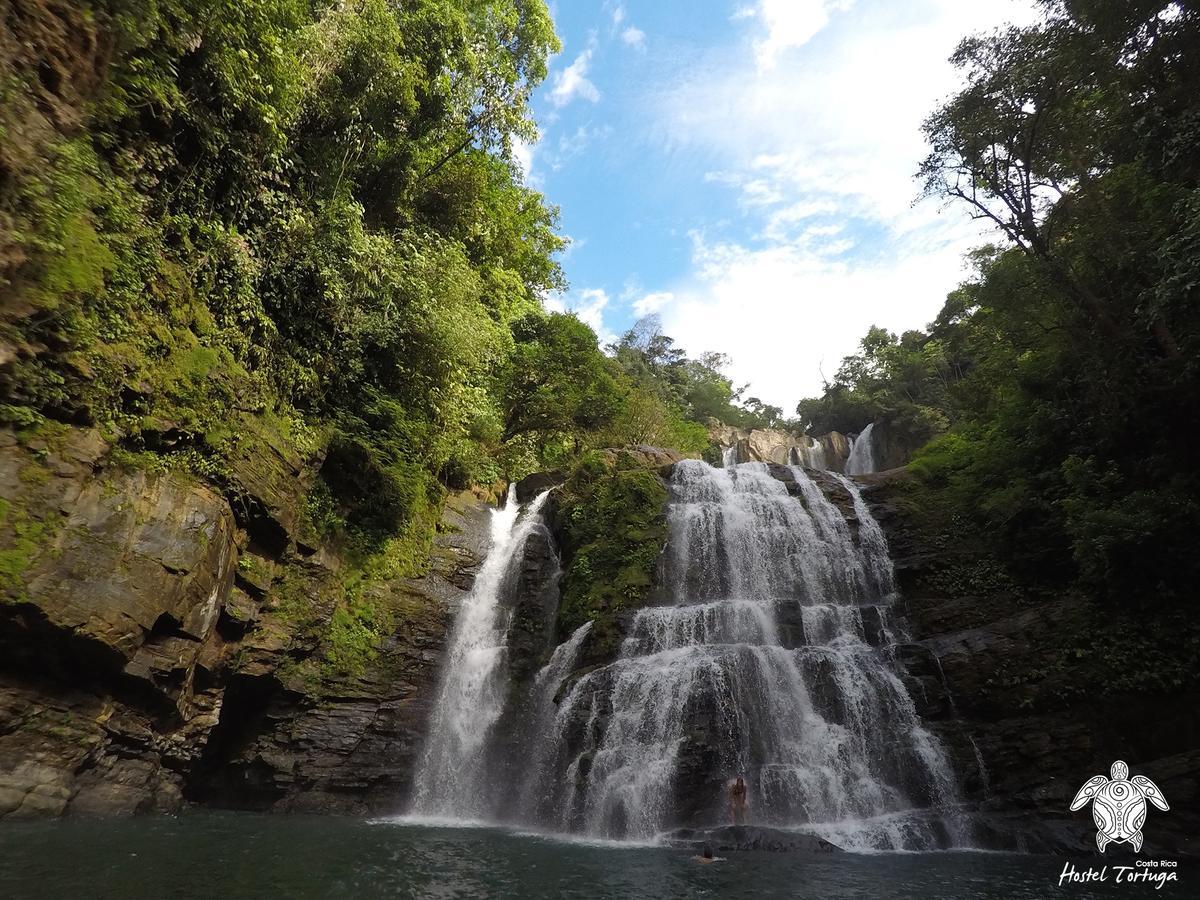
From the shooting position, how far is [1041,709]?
10.7 meters

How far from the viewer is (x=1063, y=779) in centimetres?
981

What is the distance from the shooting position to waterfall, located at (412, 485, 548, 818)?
41.1 ft

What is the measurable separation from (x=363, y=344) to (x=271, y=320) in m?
2.77

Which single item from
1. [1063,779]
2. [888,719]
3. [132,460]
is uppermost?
[132,460]

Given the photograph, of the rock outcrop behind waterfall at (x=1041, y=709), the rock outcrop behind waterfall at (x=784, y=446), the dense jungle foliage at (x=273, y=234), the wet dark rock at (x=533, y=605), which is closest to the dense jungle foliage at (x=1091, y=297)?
the rock outcrop behind waterfall at (x=1041, y=709)

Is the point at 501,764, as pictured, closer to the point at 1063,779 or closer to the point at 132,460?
the point at 132,460

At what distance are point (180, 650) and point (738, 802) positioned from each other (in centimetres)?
931

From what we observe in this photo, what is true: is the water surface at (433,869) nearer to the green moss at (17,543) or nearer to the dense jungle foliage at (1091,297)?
the green moss at (17,543)

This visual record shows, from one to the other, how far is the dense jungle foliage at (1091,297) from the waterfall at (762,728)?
4.07 m

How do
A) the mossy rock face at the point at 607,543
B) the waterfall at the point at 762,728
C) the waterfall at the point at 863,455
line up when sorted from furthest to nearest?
the waterfall at the point at 863,455
the mossy rock face at the point at 607,543
the waterfall at the point at 762,728

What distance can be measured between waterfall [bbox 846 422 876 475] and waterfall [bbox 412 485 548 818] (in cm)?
2616

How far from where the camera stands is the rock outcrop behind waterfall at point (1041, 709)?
9000 millimetres

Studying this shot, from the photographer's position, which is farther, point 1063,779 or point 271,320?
point 271,320

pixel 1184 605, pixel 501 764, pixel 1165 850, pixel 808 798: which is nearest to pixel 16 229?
pixel 501 764
